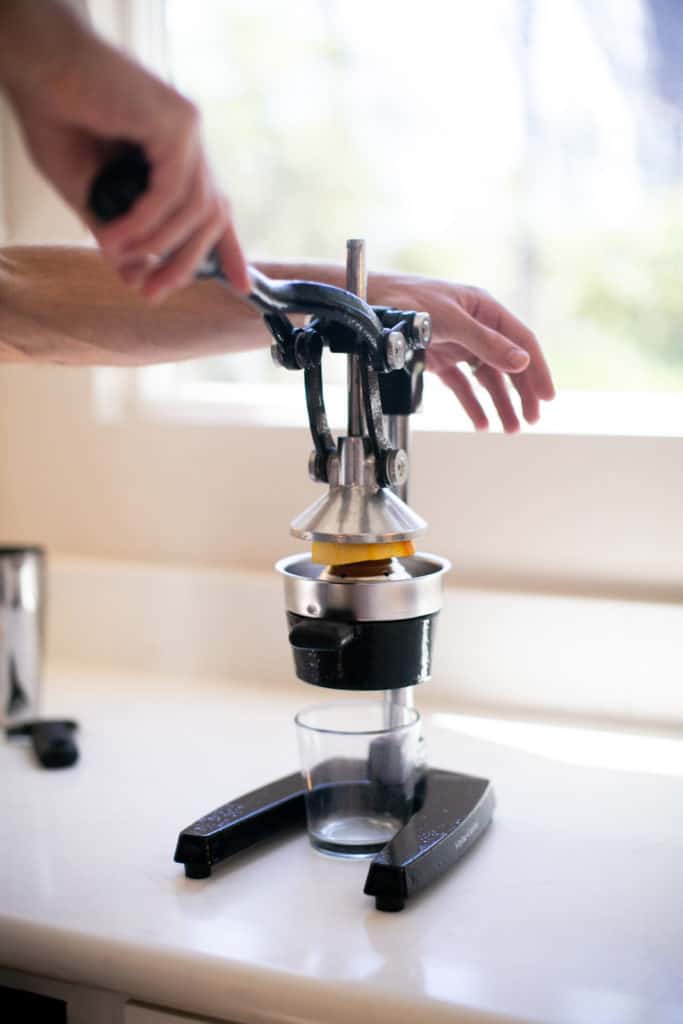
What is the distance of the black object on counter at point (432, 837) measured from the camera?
25.4 inches

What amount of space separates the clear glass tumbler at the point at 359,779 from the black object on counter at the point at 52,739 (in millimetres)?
247

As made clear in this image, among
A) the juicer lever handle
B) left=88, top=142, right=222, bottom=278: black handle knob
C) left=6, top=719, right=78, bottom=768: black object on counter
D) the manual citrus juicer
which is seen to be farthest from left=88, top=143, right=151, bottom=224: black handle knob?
left=6, top=719, right=78, bottom=768: black object on counter

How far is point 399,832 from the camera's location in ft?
2.29

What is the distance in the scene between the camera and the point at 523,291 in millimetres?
1647

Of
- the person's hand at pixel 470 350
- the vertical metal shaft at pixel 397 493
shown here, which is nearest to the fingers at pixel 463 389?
the person's hand at pixel 470 350

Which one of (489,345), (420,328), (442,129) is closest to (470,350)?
(489,345)

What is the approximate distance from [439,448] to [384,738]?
47cm

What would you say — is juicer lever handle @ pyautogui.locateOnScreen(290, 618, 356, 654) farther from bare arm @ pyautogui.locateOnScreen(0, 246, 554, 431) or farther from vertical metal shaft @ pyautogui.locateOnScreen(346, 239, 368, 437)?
bare arm @ pyautogui.locateOnScreen(0, 246, 554, 431)

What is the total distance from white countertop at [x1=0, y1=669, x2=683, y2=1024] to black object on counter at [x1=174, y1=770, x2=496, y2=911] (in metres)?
0.01

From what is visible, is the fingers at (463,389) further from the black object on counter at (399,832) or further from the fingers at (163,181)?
the fingers at (163,181)

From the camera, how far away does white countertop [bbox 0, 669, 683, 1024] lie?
562 mm

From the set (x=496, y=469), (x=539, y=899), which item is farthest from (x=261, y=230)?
(x=539, y=899)

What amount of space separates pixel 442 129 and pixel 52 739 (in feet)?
2.54

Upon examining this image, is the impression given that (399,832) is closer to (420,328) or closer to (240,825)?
(240,825)
